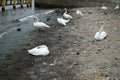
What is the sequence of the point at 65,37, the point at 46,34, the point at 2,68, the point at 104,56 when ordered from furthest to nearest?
the point at 46,34, the point at 65,37, the point at 104,56, the point at 2,68

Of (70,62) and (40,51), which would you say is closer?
(70,62)

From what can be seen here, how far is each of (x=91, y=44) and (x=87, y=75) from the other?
164 inches

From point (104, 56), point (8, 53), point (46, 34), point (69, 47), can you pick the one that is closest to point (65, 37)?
point (46, 34)

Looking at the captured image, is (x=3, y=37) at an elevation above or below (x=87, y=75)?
below

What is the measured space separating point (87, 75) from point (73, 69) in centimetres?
73

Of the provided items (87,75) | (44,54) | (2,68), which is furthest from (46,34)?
(87,75)

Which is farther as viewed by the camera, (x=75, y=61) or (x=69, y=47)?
(x=69, y=47)

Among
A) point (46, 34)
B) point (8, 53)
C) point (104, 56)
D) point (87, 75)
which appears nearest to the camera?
point (87, 75)

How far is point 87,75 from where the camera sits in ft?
26.7

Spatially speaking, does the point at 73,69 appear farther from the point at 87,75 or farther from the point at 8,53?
the point at 8,53

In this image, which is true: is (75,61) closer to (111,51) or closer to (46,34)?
(111,51)

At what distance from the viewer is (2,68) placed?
368 inches

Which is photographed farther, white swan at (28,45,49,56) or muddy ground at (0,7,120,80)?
white swan at (28,45,49,56)

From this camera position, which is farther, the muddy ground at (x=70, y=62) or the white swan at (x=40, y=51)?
the white swan at (x=40, y=51)
